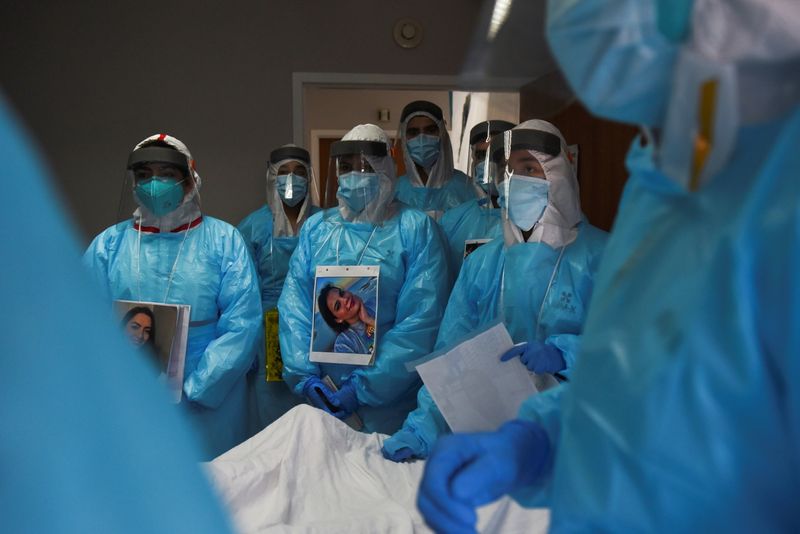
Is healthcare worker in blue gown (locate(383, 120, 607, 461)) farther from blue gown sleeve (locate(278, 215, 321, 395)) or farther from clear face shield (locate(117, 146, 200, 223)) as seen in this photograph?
clear face shield (locate(117, 146, 200, 223))

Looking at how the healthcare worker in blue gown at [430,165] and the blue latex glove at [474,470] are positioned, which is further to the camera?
the healthcare worker in blue gown at [430,165]

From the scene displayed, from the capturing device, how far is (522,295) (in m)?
2.18

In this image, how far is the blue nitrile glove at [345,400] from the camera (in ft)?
9.02

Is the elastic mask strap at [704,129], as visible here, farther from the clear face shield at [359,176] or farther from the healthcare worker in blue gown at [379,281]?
the clear face shield at [359,176]

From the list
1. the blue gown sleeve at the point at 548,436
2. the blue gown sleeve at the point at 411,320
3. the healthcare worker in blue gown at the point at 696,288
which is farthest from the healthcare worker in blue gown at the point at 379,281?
the healthcare worker in blue gown at the point at 696,288

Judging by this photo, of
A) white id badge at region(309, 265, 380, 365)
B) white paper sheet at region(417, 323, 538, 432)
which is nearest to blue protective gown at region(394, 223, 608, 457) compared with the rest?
white paper sheet at region(417, 323, 538, 432)

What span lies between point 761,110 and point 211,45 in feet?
14.4

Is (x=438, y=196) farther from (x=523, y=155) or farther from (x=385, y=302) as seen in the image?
(x=523, y=155)

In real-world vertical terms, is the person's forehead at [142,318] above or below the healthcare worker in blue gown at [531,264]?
below

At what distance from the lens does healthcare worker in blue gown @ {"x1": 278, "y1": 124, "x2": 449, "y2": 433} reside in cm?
272

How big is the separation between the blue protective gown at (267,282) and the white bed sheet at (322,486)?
1.25 m

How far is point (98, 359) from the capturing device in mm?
482

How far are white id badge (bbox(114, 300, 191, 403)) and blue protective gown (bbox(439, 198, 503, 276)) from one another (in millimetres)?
1174

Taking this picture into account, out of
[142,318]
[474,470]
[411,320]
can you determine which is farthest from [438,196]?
[474,470]
